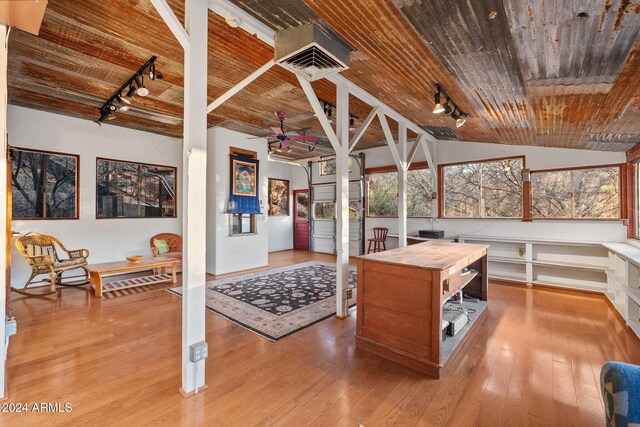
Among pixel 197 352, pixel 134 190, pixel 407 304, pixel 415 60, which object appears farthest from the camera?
pixel 134 190

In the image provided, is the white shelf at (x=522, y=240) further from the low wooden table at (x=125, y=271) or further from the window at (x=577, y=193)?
the low wooden table at (x=125, y=271)

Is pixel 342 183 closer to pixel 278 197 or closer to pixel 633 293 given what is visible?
pixel 633 293

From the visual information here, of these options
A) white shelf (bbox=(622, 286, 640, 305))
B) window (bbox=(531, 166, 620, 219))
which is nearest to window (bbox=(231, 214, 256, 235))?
window (bbox=(531, 166, 620, 219))

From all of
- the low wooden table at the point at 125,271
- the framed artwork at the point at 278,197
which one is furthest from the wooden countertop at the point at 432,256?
the framed artwork at the point at 278,197

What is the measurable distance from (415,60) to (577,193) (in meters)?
4.48

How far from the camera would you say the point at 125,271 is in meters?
4.80

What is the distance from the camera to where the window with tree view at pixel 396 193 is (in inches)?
276

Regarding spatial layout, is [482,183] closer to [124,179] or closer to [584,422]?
[584,422]

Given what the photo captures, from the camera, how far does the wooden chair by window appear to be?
7.33m

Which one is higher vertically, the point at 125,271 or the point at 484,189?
the point at 484,189

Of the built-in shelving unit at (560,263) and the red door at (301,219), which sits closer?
the built-in shelving unit at (560,263)

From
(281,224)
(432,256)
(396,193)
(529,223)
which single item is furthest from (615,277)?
(281,224)

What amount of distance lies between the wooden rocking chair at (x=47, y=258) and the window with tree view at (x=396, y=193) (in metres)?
6.38

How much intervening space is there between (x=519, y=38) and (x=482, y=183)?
458 centimetres
